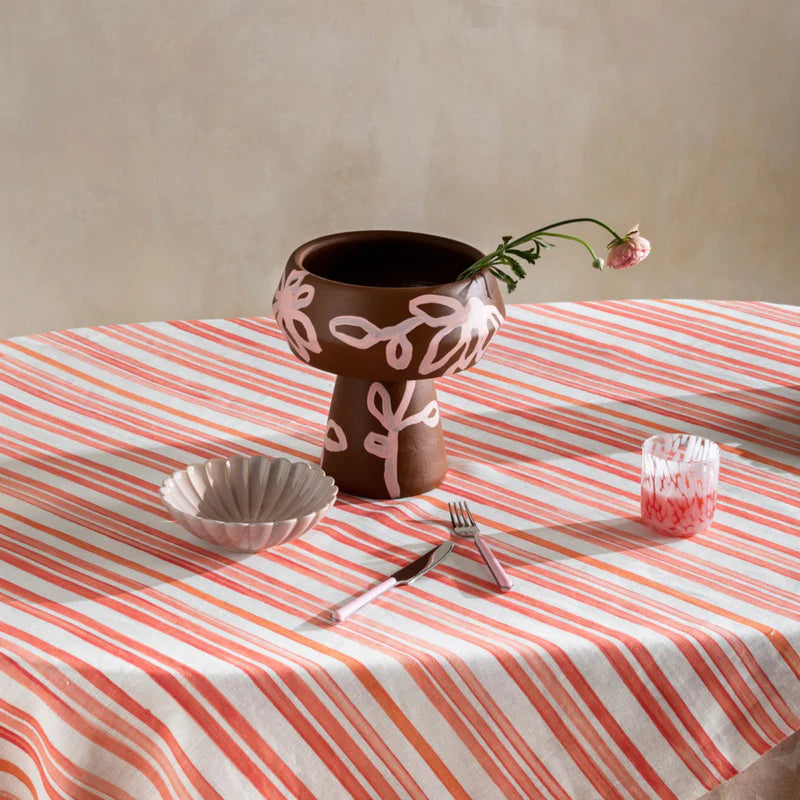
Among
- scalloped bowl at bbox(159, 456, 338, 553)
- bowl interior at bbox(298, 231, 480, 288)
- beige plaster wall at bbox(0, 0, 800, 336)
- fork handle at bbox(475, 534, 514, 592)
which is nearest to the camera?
fork handle at bbox(475, 534, 514, 592)

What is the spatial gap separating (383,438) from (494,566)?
0.21 metres

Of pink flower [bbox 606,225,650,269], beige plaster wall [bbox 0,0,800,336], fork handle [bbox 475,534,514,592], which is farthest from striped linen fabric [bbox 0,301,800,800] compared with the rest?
beige plaster wall [bbox 0,0,800,336]

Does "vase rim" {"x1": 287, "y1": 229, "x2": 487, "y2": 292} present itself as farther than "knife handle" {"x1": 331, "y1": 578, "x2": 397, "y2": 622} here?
Yes

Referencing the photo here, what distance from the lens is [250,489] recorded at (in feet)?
4.03

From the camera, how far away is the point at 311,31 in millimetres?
3318

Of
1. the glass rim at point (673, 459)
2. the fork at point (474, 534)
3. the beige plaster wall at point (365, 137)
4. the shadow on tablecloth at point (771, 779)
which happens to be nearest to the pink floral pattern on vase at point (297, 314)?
the fork at point (474, 534)

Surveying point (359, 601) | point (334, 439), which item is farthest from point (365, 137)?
point (359, 601)

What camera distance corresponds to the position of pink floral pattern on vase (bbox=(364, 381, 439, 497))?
1229mm

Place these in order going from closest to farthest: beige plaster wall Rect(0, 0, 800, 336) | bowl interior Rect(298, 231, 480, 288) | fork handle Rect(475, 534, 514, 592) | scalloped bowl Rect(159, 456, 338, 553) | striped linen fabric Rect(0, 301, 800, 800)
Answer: striped linen fabric Rect(0, 301, 800, 800)
fork handle Rect(475, 534, 514, 592)
scalloped bowl Rect(159, 456, 338, 553)
bowl interior Rect(298, 231, 480, 288)
beige plaster wall Rect(0, 0, 800, 336)

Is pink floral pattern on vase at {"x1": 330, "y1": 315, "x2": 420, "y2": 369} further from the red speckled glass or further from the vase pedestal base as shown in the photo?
the red speckled glass

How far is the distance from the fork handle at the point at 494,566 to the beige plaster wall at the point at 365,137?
2.47 meters

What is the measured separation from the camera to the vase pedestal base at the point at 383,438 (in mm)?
1232

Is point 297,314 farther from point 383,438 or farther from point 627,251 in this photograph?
point 627,251

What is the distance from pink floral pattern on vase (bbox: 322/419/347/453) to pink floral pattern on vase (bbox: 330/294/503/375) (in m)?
0.12
